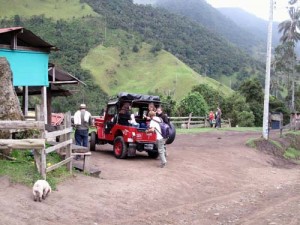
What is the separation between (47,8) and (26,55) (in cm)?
9377

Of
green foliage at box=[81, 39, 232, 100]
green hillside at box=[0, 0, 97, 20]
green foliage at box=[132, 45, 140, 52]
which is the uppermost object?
green hillside at box=[0, 0, 97, 20]

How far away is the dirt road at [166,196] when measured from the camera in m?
8.14

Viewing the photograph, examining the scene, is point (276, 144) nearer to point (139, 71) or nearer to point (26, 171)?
point (26, 171)

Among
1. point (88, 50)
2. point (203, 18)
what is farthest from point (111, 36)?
point (203, 18)

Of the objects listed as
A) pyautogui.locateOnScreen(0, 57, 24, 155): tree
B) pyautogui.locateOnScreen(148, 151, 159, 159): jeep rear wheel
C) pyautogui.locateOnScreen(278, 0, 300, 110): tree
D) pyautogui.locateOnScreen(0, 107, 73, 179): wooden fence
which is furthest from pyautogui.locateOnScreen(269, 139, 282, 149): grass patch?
pyautogui.locateOnScreen(278, 0, 300, 110): tree

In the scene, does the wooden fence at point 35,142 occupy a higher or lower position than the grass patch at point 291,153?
higher

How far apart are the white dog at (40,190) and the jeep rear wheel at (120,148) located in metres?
6.30

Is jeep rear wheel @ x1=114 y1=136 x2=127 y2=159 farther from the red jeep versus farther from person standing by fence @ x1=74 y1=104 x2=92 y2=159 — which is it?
person standing by fence @ x1=74 y1=104 x2=92 y2=159

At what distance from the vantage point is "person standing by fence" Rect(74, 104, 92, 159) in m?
13.9

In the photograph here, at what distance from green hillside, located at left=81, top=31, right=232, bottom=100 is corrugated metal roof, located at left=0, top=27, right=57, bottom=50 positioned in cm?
6361

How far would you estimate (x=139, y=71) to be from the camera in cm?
9525

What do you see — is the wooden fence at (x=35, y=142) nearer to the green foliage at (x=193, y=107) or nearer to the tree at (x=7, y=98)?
the tree at (x=7, y=98)

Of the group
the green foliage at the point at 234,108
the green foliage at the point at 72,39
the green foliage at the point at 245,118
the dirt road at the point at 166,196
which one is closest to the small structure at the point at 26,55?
the dirt road at the point at 166,196

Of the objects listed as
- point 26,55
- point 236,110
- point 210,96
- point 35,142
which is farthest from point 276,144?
point 210,96
